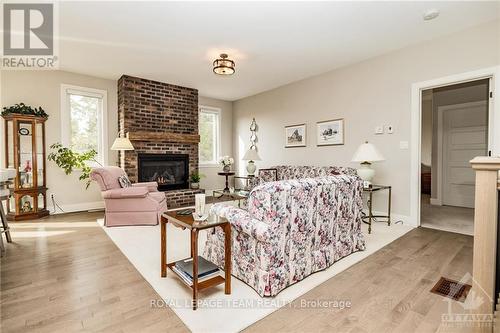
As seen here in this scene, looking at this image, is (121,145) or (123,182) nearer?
(123,182)

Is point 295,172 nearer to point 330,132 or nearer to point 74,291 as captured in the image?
point 330,132

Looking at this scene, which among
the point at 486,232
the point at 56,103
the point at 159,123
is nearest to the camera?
the point at 486,232

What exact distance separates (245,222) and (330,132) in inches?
134

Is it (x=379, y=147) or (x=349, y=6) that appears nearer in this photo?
(x=349, y=6)

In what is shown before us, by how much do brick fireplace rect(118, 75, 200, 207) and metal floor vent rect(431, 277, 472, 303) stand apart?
14.8 feet

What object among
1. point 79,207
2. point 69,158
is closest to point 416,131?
point 69,158

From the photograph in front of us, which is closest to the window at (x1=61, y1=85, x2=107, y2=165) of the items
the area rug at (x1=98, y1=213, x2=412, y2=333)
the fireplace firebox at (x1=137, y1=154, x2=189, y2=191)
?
the fireplace firebox at (x1=137, y1=154, x2=189, y2=191)

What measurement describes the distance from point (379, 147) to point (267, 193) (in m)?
3.02

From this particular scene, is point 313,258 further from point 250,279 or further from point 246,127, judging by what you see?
point 246,127

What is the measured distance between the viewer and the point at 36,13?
2756 mm

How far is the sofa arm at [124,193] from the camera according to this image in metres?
Answer: 3.59

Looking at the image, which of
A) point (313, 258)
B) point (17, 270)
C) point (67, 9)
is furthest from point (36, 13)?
point (313, 258)

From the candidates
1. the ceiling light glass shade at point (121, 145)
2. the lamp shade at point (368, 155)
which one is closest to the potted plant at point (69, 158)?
the ceiling light glass shade at point (121, 145)

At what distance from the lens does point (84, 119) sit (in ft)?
16.1
